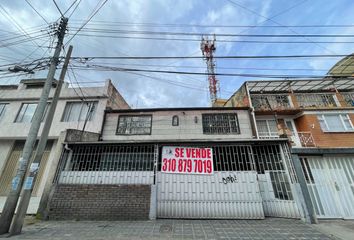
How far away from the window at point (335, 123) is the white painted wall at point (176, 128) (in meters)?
5.88

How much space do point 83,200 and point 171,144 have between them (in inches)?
182

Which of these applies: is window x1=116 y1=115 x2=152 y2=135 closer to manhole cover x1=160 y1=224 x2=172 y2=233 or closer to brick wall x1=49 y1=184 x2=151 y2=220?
brick wall x1=49 y1=184 x2=151 y2=220

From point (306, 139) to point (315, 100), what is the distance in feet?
13.5

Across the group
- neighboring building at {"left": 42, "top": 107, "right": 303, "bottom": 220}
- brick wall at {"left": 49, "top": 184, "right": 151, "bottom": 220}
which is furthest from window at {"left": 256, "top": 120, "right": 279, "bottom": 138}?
brick wall at {"left": 49, "top": 184, "right": 151, "bottom": 220}

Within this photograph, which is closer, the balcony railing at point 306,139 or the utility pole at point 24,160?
the utility pole at point 24,160

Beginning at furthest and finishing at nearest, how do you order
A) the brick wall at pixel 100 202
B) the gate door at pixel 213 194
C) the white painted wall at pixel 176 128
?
the white painted wall at pixel 176 128 < the gate door at pixel 213 194 < the brick wall at pixel 100 202

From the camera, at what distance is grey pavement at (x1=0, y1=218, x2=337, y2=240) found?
214 inches

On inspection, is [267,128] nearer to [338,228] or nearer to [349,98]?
[349,98]

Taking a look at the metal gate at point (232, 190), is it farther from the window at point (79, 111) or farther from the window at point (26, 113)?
the window at point (26, 113)

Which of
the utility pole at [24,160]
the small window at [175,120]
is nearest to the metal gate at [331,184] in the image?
the small window at [175,120]

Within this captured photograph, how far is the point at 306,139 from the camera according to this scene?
12.1m

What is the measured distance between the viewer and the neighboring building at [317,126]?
8.24 m

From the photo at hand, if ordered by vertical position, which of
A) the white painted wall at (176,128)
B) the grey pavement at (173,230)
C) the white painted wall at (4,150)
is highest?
the white painted wall at (176,128)

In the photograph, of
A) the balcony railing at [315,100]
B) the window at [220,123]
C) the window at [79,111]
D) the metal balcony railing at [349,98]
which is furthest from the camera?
the balcony railing at [315,100]
